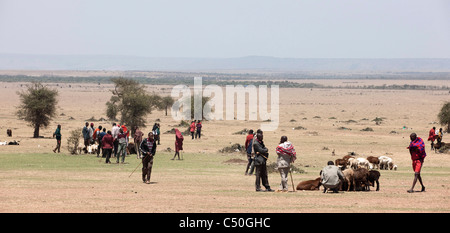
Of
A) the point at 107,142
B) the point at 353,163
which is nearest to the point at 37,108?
the point at 107,142

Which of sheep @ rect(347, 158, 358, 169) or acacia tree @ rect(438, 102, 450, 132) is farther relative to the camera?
acacia tree @ rect(438, 102, 450, 132)

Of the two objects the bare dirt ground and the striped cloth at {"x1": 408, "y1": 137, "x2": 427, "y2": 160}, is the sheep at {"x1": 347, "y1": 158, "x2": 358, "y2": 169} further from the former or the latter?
the striped cloth at {"x1": 408, "y1": 137, "x2": 427, "y2": 160}

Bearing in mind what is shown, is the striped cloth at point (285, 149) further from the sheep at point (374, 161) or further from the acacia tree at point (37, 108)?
the acacia tree at point (37, 108)

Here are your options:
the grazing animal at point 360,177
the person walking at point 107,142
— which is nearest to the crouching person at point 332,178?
the grazing animal at point 360,177

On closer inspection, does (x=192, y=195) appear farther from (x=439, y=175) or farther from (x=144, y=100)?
(x=144, y=100)

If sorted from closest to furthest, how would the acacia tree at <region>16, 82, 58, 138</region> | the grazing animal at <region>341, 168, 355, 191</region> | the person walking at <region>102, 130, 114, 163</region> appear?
the grazing animal at <region>341, 168, 355, 191</region>, the person walking at <region>102, 130, 114, 163</region>, the acacia tree at <region>16, 82, 58, 138</region>

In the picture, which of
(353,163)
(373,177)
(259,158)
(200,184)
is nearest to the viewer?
(259,158)

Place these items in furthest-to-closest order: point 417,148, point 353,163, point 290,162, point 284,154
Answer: point 353,163 → point 417,148 → point 290,162 → point 284,154

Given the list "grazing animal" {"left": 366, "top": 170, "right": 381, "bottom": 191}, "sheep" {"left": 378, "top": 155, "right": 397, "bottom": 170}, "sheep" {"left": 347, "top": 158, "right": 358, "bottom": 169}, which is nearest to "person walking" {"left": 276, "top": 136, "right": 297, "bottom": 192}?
"grazing animal" {"left": 366, "top": 170, "right": 381, "bottom": 191}

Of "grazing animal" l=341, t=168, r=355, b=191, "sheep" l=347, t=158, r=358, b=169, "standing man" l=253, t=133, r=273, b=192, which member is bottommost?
"sheep" l=347, t=158, r=358, b=169

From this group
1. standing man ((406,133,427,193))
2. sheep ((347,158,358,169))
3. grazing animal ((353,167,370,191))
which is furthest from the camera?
sheep ((347,158,358,169))

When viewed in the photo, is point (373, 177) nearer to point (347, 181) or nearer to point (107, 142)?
point (347, 181)
